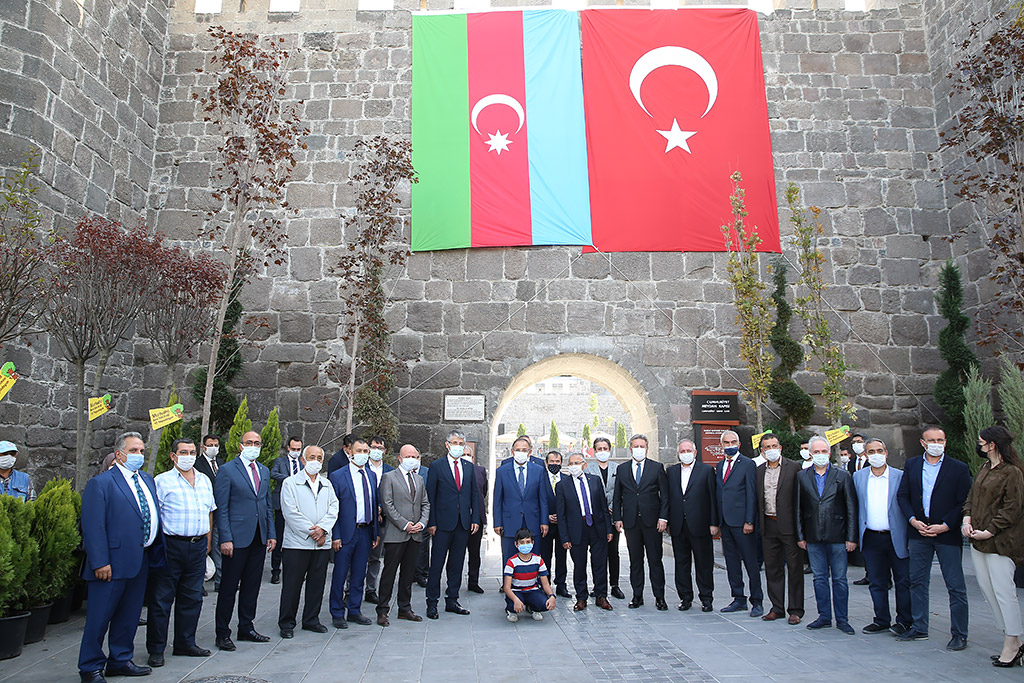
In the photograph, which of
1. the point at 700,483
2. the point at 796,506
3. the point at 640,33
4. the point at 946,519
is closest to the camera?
the point at 946,519

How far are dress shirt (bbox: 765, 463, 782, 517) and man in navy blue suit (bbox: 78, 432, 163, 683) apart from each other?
186 inches

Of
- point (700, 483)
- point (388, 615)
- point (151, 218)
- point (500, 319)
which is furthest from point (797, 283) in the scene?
point (151, 218)

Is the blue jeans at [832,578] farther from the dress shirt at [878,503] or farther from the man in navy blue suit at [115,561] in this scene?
the man in navy blue suit at [115,561]

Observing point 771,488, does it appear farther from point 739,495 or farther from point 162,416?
point 162,416

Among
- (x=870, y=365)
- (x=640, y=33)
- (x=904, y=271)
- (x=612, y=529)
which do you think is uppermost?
(x=640, y=33)

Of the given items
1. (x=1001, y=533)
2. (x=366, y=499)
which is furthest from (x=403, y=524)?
(x=1001, y=533)

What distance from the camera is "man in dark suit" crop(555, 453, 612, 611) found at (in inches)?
257

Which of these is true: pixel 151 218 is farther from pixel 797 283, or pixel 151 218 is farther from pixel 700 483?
pixel 797 283

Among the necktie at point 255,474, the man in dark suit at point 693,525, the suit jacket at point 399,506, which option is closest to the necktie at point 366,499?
the suit jacket at point 399,506

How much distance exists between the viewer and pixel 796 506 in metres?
5.83

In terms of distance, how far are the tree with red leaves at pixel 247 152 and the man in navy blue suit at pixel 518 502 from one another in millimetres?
3572

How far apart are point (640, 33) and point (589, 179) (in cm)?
254

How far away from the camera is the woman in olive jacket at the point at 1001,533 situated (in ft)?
14.5

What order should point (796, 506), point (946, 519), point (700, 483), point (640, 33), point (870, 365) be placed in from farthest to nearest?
point (640, 33) < point (870, 365) < point (700, 483) < point (796, 506) < point (946, 519)
